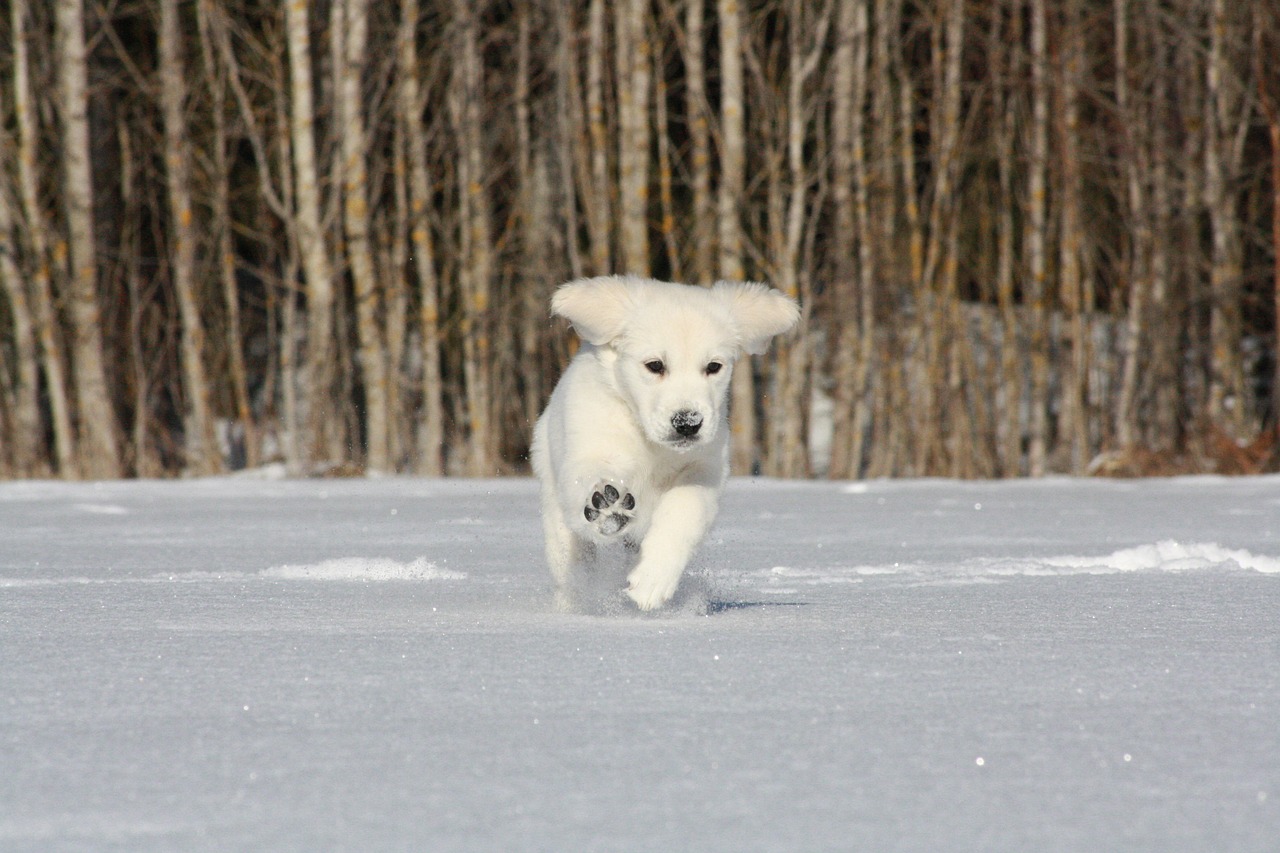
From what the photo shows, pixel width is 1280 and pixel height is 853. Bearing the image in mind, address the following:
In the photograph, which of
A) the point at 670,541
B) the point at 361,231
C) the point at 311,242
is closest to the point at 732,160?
the point at 361,231

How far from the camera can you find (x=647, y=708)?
2.20 m

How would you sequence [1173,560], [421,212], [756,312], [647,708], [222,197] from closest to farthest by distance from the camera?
[647,708]
[756,312]
[1173,560]
[421,212]
[222,197]

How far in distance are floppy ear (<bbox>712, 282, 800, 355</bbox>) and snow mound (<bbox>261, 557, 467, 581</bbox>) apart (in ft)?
3.62

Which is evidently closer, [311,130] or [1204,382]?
[311,130]

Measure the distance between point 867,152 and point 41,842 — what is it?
11.8 metres

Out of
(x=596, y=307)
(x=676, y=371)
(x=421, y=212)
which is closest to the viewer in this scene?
(x=676, y=371)

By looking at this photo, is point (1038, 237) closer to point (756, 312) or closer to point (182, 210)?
point (182, 210)

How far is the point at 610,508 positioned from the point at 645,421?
0.29 m

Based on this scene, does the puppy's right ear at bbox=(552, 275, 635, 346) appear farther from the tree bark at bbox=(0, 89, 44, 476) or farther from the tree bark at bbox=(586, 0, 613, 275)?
the tree bark at bbox=(0, 89, 44, 476)

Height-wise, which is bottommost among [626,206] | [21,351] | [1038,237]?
[21,351]

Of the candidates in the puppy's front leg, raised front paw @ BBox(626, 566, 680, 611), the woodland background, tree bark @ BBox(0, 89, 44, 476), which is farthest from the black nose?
tree bark @ BBox(0, 89, 44, 476)

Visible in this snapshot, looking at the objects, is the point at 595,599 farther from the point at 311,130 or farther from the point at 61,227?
the point at 61,227

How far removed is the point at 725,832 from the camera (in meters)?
1.60

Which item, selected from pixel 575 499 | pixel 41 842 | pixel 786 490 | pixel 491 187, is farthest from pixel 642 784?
pixel 491 187
